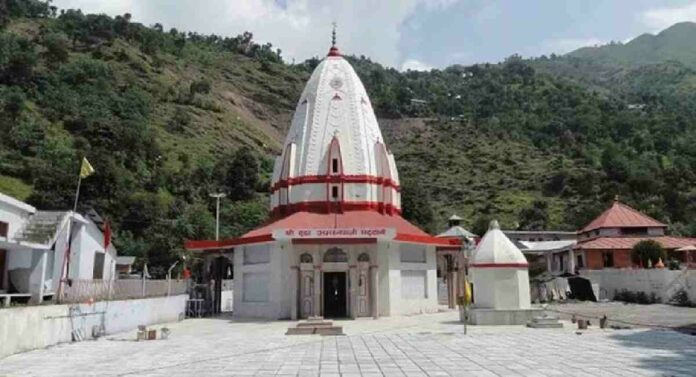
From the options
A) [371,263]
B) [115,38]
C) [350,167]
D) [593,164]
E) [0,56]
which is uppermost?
[115,38]

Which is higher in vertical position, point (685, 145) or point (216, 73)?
point (216, 73)

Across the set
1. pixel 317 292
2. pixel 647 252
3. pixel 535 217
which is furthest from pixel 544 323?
pixel 535 217

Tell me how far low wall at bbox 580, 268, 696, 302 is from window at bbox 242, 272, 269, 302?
20.9m

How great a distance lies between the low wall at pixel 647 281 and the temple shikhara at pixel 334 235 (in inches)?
452

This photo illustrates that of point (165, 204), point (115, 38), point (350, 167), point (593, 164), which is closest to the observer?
point (350, 167)

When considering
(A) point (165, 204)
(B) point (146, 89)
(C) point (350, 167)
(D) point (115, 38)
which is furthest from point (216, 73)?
(C) point (350, 167)

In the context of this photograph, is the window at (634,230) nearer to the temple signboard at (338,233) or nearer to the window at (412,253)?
the window at (412,253)

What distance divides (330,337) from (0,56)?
7629 centimetres

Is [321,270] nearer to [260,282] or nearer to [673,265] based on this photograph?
[260,282]

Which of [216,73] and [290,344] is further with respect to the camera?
[216,73]

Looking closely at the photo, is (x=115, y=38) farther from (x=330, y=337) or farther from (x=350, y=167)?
(x=330, y=337)

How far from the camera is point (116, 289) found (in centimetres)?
2086

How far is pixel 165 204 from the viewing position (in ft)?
205

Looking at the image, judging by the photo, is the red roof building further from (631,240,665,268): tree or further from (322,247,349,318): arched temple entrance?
(322,247,349,318): arched temple entrance
